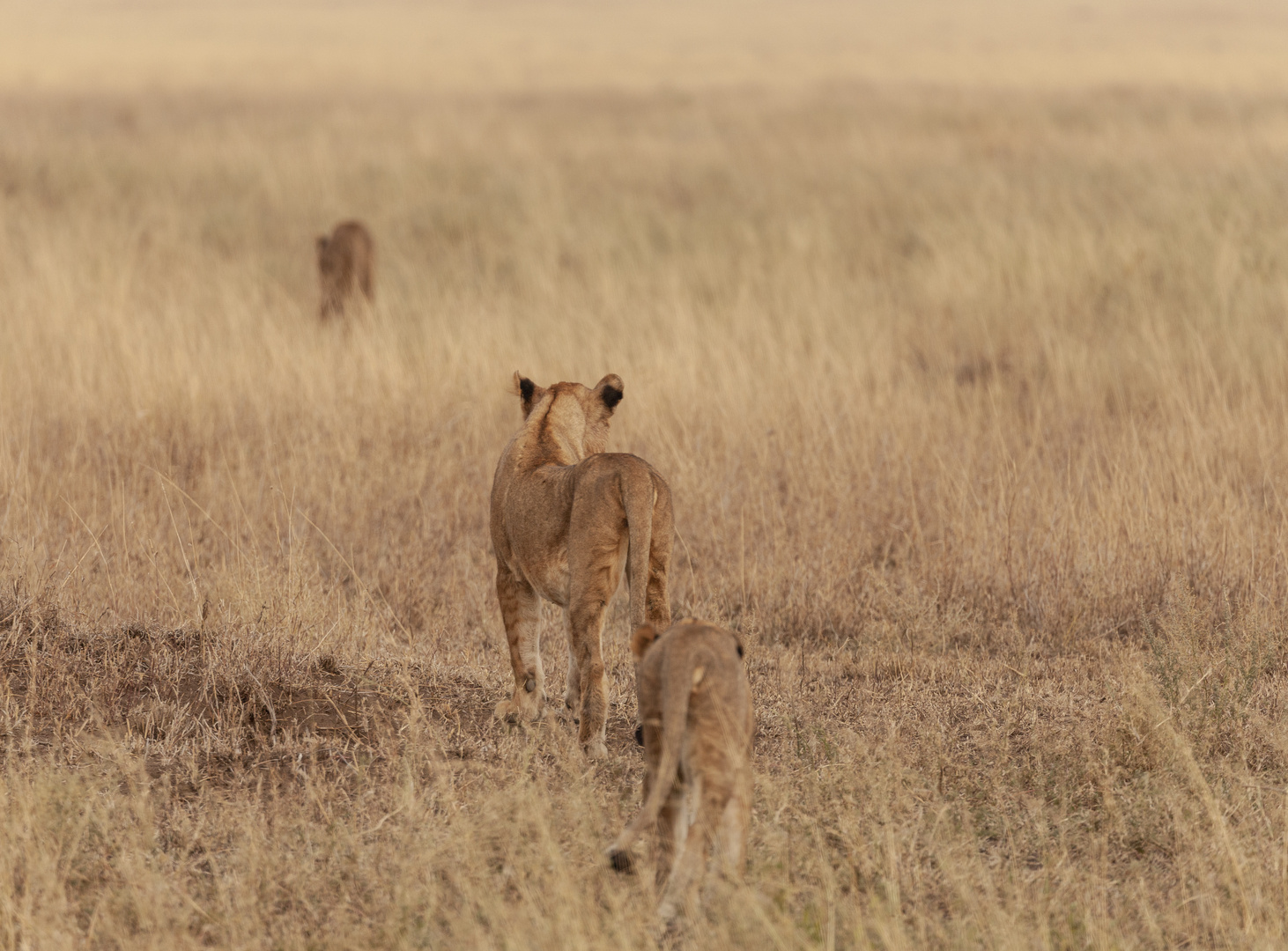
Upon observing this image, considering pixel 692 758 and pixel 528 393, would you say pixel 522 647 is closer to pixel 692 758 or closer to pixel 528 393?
pixel 528 393

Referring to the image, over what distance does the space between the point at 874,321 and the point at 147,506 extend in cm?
525

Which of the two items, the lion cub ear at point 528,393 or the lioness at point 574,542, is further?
→ the lion cub ear at point 528,393

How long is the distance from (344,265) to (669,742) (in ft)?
23.8

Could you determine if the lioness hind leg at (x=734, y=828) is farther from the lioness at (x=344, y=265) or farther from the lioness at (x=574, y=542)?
the lioness at (x=344, y=265)

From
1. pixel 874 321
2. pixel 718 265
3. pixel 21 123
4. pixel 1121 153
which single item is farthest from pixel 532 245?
pixel 21 123

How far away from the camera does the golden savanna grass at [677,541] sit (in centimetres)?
338

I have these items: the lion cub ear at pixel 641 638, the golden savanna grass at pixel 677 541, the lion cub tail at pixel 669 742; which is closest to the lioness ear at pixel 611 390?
the golden savanna grass at pixel 677 541

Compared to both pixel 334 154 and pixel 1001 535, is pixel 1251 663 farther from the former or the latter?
pixel 334 154

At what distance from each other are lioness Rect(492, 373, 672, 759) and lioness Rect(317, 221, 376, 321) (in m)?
5.54

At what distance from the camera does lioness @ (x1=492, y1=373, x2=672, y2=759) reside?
3.77 m

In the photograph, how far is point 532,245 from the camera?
12.5 m

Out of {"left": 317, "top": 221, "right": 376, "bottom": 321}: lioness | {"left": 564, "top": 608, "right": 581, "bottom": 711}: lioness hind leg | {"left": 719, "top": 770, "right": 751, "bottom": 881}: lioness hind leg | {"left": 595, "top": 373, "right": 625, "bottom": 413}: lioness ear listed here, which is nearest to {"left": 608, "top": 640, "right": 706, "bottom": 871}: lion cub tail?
{"left": 719, "top": 770, "right": 751, "bottom": 881}: lioness hind leg

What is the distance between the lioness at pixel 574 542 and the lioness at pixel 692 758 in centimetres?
49

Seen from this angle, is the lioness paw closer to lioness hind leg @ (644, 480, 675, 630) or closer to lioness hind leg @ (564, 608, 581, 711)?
lioness hind leg @ (644, 480, 675, 630)
